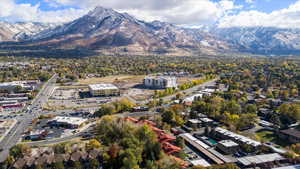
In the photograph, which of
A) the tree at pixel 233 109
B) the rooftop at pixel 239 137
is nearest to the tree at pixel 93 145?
the rooftop at pixel 239 137

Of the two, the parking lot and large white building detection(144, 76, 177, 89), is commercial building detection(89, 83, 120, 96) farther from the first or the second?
large white building detection(144, 76, 177, 89)

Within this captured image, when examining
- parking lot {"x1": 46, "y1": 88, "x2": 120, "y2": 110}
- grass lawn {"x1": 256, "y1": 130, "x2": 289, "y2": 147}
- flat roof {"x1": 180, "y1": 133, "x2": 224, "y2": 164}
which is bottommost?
grass lawn {"x1": 256, "y1": 130, "x2": 289, "y2": 147}

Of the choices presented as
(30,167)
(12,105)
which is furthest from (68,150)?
(12,105)

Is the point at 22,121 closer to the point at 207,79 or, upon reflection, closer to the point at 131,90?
the point at 131,90

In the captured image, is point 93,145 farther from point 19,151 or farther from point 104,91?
point 104,91

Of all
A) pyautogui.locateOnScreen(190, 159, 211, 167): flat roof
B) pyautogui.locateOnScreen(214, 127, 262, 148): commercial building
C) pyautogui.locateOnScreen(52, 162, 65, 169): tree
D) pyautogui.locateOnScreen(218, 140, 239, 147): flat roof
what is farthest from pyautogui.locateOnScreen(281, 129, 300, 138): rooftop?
pyautogui.locateOnScreen(52, 162, 65, 169): tree


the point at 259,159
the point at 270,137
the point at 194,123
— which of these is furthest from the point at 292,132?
the point at 194,123
